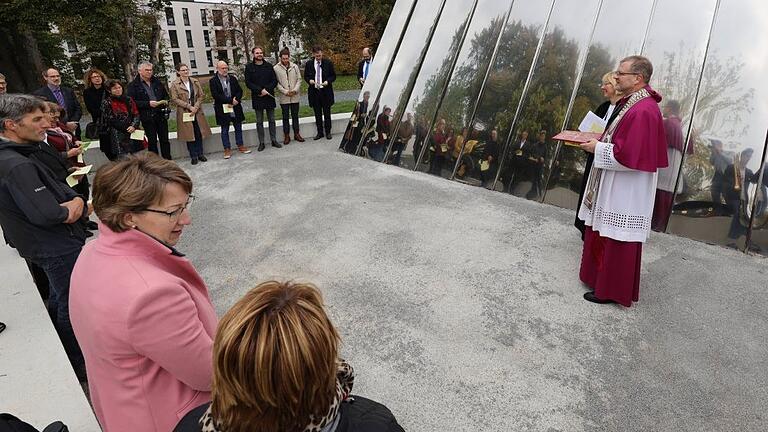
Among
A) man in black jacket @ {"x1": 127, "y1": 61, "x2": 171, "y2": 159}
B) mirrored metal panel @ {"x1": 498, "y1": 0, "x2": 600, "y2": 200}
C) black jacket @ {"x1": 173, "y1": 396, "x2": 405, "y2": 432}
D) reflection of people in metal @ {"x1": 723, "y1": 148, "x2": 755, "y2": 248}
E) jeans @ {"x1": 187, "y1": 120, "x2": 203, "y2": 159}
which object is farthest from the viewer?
jeans @ {"x1": 187, "y1": 120, "x2": 203, "y2": 159}

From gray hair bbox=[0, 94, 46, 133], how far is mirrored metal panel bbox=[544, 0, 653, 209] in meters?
5.79

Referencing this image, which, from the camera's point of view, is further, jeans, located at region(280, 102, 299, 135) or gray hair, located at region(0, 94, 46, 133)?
jeans, located at region(280, 102, 299, 135)

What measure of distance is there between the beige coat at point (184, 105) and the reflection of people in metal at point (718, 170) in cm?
806

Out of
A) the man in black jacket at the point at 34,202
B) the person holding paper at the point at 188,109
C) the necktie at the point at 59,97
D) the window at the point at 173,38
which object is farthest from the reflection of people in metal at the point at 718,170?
the window at the point at 173,38

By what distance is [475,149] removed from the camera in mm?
7102

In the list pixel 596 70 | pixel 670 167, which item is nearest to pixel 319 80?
pixel 596 70

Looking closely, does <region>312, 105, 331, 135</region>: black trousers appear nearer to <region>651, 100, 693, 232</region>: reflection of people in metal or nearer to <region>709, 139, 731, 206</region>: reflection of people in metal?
<region>651, 100, 693, 232</region>: reflection of people in metal

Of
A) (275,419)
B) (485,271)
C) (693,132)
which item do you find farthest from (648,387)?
(693,132)

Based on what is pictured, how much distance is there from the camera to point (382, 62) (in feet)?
28.5

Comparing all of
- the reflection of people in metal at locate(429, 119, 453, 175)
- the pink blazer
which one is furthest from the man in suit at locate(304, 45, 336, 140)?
the pink blazer

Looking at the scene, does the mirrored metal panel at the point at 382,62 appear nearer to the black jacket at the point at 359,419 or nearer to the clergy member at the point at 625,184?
the clergy member at the point at 625,184

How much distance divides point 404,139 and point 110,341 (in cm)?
682

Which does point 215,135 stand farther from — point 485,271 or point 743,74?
point 743,74

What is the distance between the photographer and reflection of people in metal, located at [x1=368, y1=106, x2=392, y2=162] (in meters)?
8.23
